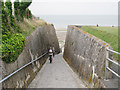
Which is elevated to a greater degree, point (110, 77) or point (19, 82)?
point (110, 77)

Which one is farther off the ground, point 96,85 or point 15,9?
point 15,9

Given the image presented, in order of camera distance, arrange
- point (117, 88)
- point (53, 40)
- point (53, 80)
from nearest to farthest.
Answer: point (117, 88) < point (53, 80) < point (53, 40)

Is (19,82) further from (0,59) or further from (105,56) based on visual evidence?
(105,56)

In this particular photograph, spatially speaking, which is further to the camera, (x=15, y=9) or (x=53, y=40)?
(x=53, y=40)


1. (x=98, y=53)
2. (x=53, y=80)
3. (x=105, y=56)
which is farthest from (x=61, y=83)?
(x=105, y=56)

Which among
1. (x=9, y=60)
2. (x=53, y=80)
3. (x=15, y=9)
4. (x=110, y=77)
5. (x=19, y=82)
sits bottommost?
(x=53, y=80)

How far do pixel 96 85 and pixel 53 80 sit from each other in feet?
11.7

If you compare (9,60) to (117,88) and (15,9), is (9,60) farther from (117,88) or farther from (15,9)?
(15,9)

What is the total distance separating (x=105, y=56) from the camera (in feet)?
19.6

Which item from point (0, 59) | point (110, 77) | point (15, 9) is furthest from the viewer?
point (15, 9)

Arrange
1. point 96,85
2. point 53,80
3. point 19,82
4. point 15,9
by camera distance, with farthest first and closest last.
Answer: point 15,9, point 53,80, point 19,82, point 96,85

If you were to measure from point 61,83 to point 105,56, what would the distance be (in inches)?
145

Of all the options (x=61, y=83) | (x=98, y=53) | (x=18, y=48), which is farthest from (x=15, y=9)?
(x=98, y=53)

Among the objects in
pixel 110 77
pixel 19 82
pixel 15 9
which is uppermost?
pixel 15 9
